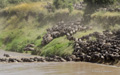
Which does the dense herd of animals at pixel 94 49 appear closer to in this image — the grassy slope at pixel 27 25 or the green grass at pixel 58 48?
the green grass at pixel 58 48

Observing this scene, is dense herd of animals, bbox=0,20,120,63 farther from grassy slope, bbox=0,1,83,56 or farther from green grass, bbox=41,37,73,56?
grassy slope, bbox=0,1,83,56

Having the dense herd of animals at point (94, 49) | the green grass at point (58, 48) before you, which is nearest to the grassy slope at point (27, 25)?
the green grass at point (58, 48)

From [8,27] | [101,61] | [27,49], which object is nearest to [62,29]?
[27,49]

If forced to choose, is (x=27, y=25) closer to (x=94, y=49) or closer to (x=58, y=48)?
(x=58, y=48)

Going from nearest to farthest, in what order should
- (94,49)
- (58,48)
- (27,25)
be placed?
1. (94,49)
2. (58,48)
3. (27,25)

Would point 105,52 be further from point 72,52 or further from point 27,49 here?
point 27,49

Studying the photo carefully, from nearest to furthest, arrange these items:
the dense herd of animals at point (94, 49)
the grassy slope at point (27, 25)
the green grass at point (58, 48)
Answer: the dense herd of animals at point (94, 49) < the green grass at point (58, 48) < the grassy slope at point (27, 25)

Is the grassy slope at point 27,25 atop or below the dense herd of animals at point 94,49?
below

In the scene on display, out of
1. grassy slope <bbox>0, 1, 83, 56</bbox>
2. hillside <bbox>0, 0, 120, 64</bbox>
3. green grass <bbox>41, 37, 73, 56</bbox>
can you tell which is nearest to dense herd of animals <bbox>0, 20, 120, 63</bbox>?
hillside <bbox>0, 0, 120, 64</bbox>

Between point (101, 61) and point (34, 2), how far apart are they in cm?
2661

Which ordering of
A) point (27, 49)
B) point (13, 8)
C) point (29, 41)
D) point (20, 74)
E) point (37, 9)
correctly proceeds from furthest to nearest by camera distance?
1. point (13, 8)
2. point (37, 9)
3. point (29, 41)
4. point (27, 49)
5. point (20, 74)

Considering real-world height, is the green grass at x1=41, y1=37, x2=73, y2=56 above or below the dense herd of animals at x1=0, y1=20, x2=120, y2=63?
below

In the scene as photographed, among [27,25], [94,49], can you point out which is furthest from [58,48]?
[27,25]

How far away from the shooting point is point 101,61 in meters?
20.5
